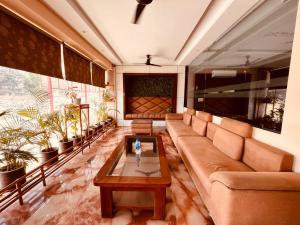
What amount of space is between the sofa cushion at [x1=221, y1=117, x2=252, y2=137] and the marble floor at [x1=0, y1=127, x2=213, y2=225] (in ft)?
3.42

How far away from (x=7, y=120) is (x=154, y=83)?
542 centimetres

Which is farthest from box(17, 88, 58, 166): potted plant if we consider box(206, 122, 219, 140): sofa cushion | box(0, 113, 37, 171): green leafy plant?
box(206, 122, 219, 140): sofa cushion

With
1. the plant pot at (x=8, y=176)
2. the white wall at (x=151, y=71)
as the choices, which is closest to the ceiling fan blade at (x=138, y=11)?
the plant pot at (x=8, y=176)

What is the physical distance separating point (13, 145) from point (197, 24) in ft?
11.5

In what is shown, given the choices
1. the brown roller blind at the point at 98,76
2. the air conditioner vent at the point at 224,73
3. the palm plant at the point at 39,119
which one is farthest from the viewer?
the brown roller blind at the point at 98,76

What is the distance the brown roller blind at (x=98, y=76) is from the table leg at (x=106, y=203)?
4095 mm

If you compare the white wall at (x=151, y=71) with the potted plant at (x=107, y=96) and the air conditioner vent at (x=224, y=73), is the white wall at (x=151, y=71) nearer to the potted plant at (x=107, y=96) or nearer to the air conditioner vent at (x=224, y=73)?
the potted plant at (x=107, y=96)

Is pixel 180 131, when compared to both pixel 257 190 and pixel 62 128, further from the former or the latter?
pixel 62 128


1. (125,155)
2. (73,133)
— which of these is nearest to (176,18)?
(125,155)

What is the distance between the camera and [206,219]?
5.42 ft

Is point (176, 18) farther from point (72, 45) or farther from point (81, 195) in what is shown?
point (81, 195)

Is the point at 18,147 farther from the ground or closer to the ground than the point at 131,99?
closer to the ground

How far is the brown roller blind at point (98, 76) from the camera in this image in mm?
5020

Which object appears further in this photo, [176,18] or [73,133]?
→ [73,133]
